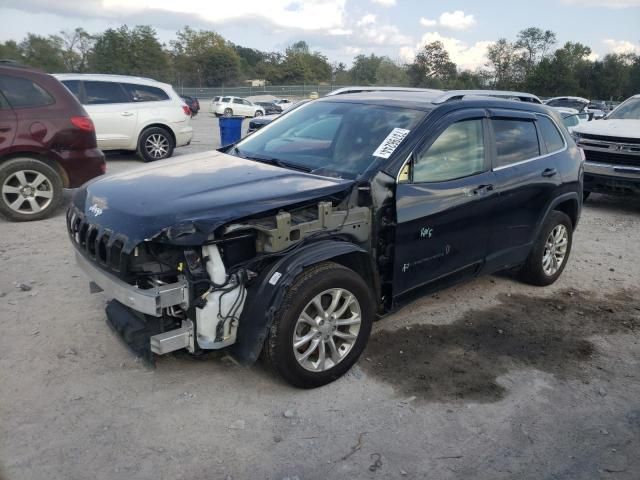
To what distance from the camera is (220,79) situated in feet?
251

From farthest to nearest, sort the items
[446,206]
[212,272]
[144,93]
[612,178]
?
1. [144,93]
2. [612,178]
3. [446,206]
4. [212,272]

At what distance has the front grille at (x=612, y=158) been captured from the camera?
8.53m

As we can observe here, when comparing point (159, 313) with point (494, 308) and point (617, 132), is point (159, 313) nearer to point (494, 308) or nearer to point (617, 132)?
point (494, 308)

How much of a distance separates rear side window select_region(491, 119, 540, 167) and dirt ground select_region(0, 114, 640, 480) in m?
1.36

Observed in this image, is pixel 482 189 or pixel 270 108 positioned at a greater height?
pixel 270 108

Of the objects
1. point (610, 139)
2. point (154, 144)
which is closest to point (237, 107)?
point (154, 144)

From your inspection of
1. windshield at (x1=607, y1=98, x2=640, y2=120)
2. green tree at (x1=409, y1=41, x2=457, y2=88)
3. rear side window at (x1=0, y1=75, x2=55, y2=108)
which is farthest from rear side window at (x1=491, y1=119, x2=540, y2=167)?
green tree at (x1=409, y1=41, x2=457, y2=88)

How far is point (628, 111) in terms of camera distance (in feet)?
33.2

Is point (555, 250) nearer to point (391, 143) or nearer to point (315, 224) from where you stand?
point (391, 143)

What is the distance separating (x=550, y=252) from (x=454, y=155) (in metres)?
1.94

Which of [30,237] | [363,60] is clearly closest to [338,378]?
[30,237]

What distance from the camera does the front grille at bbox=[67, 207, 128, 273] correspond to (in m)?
3.07

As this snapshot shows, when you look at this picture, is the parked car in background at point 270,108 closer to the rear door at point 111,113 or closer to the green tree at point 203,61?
the rear door at point 111,113

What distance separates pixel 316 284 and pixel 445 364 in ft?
4.19
